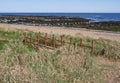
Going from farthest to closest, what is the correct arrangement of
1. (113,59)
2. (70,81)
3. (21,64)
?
(113,59) < (21,64) < (70,81)

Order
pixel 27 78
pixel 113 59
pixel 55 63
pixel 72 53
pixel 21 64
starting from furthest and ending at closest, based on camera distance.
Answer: pixel 113 59 < pixel 72 53 < pixel 55 63 < pixel 21 64 < pixel 27 78

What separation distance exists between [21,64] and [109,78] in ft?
11.8

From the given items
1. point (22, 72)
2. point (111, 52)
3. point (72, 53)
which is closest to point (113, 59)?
point (111, 52)

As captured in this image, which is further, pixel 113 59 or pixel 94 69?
pixel 113 59

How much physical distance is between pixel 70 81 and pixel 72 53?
11.3 feet

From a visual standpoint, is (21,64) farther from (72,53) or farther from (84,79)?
(72,53)

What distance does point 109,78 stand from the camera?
12.8 m

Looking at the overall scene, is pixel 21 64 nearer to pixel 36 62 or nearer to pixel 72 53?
pixel 36 62

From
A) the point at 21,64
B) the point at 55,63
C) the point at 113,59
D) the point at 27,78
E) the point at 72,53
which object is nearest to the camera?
the point at 27,78

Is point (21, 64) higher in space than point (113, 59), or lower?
higher

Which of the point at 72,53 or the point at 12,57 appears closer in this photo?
the point at 12,57

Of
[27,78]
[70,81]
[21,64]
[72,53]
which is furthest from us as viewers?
[72,53]

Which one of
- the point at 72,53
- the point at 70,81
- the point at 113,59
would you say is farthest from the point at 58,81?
the point at 113,59

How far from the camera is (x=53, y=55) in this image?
13164mm
